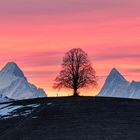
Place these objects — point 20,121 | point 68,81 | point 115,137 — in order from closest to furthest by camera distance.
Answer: point 115,137 → point 20,121 → point 68,81

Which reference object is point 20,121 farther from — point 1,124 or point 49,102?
point 49,102

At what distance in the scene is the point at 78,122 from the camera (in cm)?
8138

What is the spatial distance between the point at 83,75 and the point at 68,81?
391 cm

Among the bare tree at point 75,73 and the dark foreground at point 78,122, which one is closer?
the dark foreground at point 78,122

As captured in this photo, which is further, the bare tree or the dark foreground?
the bare tree

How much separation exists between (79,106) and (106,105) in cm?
420

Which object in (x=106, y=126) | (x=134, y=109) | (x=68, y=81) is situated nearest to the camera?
(x=106, y=126)

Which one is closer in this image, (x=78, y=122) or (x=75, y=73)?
(x=78, y=122)

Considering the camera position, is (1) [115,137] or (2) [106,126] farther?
(2) [106,126]

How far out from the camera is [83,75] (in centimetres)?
14850

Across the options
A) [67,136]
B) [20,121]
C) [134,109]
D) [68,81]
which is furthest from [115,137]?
[68,81]

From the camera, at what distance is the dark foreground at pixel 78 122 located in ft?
239

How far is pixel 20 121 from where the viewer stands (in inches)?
3332

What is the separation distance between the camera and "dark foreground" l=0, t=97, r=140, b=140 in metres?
72.9
